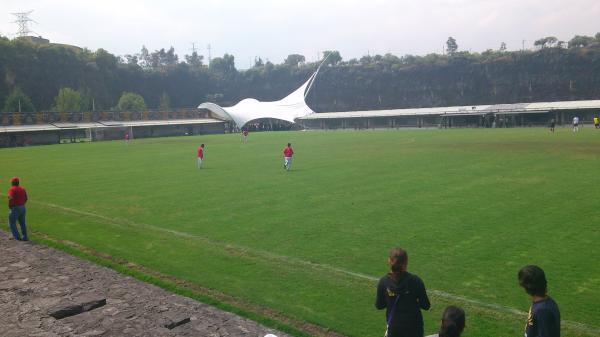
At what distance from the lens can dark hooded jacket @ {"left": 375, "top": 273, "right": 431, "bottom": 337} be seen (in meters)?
5.25

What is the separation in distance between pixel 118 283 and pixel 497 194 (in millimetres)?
12385

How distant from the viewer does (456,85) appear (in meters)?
114

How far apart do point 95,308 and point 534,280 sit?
7.04 m

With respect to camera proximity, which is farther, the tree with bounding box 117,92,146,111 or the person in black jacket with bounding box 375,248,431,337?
the tree with bounding box 117,92,146,111

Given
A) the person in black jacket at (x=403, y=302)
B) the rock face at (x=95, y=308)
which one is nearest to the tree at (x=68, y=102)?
the rock face at (x=95, y=308)

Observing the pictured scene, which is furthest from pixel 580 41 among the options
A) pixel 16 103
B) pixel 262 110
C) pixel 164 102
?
pixel 16 103

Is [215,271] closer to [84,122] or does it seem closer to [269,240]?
[269,240]

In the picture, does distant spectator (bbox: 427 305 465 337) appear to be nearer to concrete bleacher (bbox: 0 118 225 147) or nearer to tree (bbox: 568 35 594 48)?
concrete bleacher (bbox: 0 118 225 147)

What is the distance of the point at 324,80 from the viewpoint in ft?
422

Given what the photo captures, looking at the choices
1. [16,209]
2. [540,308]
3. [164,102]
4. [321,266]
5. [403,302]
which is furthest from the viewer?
[164,102]

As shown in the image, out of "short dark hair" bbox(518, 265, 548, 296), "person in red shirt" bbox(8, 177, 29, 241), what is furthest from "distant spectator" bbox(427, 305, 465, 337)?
"person in red shirt" bbox(8, 177, 29, 241)

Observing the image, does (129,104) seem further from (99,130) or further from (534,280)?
(534,280)

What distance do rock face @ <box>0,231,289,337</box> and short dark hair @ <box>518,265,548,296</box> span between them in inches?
Result: 150

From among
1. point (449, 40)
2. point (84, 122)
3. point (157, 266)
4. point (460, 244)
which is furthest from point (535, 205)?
point (449, 40)
